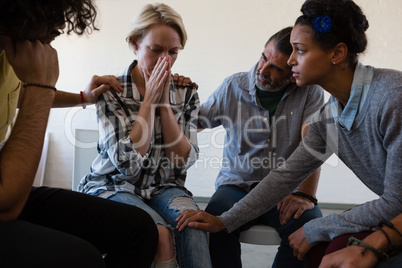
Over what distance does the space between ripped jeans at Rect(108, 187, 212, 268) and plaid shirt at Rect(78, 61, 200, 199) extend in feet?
0.16

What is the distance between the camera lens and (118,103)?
1534mm

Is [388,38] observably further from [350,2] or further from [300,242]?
[300,242]

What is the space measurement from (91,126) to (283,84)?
105 inches

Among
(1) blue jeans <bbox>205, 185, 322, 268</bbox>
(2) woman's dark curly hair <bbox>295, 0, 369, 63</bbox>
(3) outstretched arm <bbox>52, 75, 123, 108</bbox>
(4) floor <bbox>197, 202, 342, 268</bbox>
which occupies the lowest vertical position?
(4) floor <bbox>197, 202, 342, 268</bbox>

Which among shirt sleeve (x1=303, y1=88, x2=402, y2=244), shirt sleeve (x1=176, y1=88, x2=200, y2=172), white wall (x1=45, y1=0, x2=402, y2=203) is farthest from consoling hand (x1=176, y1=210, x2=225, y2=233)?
white wall (x1=45, y1=0, x2=402, y2=203)

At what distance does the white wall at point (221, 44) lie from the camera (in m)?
3.47

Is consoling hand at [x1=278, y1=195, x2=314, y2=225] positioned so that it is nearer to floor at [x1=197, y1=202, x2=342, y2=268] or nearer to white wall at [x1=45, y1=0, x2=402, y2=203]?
floor at [x1=197, y1=202, x2=342, y2=268]

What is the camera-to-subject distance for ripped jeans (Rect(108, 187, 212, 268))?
1283mm

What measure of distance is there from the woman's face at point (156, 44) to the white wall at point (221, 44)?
204 cm

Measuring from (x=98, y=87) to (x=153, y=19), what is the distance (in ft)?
1.14

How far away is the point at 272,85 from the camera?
1756 millimetres

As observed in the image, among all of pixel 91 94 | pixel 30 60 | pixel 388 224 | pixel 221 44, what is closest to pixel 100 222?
pixel 30 60

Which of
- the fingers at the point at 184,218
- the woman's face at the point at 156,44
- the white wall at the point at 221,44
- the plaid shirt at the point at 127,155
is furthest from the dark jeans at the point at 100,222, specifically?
the white wall at the point at 221,44

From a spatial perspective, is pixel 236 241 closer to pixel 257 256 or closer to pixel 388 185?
pixel 388 185
